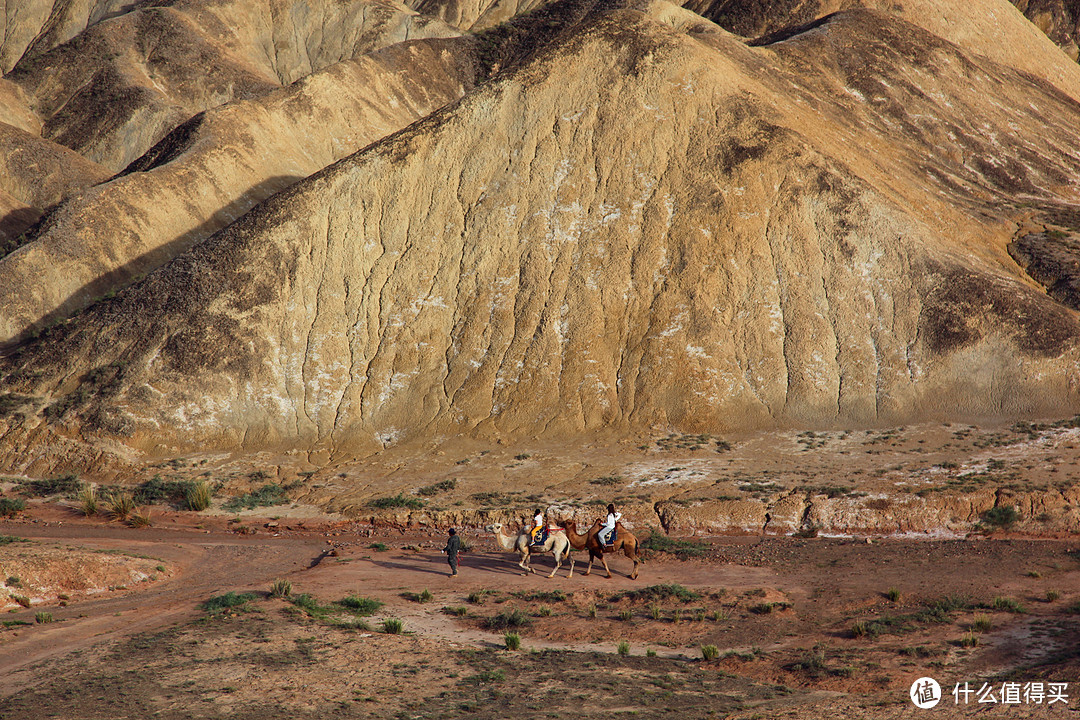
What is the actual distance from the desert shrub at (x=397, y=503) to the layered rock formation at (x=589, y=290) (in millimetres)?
4581

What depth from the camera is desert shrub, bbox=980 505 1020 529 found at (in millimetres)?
21406

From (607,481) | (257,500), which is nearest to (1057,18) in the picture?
(607,481)

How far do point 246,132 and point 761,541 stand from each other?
4183 centimetres

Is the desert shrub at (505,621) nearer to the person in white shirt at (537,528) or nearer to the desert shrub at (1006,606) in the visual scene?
the person in white shirt at (537,528)

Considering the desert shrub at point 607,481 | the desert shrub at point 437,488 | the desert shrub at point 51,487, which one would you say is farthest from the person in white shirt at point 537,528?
the desert shrub at point 51,487

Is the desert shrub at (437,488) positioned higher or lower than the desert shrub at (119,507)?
higher

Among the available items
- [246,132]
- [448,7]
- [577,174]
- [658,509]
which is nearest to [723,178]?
[577,174]

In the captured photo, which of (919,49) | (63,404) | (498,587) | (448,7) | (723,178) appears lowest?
(498,587)

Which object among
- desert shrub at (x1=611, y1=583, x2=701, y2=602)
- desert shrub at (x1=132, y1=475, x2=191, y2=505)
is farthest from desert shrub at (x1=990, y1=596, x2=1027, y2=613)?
desert shrub at (x1=132, y1=475, x2=191, y2=505)

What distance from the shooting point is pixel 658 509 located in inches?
935

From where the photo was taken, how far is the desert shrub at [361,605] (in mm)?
16344

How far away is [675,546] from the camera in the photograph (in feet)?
69.9

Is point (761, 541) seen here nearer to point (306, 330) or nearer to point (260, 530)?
point (260, 530)

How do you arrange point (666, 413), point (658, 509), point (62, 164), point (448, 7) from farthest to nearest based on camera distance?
point (448, 7)
point (62, 164)
point (666, 413)
point (658, 509)
